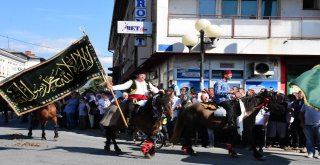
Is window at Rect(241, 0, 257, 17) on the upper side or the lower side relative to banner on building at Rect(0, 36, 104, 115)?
upper

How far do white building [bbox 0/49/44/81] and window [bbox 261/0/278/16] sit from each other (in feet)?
261

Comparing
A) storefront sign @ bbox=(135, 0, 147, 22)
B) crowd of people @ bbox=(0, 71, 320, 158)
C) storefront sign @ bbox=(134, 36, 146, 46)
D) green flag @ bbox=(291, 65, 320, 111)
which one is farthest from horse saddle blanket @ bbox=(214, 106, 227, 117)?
storefront sign @ bbox=(135, 0, 147, 22)

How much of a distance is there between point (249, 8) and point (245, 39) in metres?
2.35

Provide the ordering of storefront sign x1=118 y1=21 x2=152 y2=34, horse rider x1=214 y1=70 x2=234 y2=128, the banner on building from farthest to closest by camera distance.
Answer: storefront sign x1=118 y1=21 x2=152 y2=34, the banner on building, horse rider x1=214 y1=70 x2=234 y2=128

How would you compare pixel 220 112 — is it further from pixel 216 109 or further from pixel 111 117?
pixel 111 117

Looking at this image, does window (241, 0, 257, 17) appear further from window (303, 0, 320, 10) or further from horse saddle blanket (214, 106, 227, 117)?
horse saddle blanket (214, 106, 227, 117)

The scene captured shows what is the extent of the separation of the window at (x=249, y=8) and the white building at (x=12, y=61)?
79.1 metres

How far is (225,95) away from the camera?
39.9ft

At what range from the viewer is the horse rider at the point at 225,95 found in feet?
39.4

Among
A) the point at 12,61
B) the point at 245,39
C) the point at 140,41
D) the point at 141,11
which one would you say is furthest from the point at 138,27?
the point at 12,61

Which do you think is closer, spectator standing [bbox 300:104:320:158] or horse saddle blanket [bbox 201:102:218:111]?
horse saddle blanket [bbox 201:102:218:111]

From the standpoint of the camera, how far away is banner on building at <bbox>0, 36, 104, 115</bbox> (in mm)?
12281

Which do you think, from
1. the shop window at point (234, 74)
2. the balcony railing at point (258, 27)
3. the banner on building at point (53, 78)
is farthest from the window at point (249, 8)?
the banner on building at point (53, 78)

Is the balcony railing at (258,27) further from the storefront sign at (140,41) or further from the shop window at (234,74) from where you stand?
the storefront sign at (140,41)
